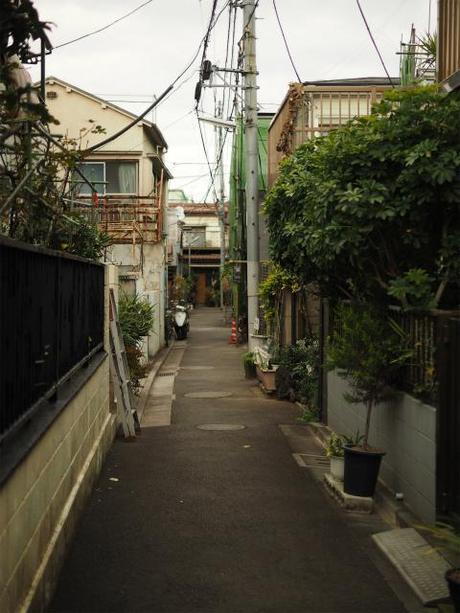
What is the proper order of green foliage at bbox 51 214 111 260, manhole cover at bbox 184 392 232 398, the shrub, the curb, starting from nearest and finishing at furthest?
1. green foliage at bbox 51 214 111 260
2. the shrub
3. the curb
4. manhole cover at bbox 184 392 232 398

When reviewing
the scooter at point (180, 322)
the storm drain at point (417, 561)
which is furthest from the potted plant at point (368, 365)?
the scooter at point (180, 322)

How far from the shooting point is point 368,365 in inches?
294

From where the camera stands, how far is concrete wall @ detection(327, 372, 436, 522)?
258 inches

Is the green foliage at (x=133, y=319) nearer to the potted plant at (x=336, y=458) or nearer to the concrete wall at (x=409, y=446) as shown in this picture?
the concrete wall at (x=409, y=446)

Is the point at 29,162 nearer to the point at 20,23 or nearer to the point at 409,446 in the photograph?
the point at 20,23

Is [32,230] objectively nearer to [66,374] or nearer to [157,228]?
[66,374]

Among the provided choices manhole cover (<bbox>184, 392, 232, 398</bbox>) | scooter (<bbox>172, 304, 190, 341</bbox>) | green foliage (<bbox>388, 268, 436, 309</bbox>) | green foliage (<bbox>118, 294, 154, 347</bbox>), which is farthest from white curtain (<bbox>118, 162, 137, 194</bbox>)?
green foliage (<bbox>388, 268, 436, 309</bbox>)

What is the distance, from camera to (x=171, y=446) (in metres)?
10.7

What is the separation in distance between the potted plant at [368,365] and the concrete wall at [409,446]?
25cm

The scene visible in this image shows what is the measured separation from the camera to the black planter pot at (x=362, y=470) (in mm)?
7445

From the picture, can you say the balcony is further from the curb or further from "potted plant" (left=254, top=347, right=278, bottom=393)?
"potted plant" (left=254, top=347, right=278, bottom=393)

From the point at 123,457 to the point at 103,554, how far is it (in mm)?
3811

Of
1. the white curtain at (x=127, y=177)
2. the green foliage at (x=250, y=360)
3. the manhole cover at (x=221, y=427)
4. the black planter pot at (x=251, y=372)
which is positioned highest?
the white curtain at (x=127, y=177)

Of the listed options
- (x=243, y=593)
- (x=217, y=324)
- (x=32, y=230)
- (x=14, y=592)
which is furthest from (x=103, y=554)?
(x=217, y=324)
